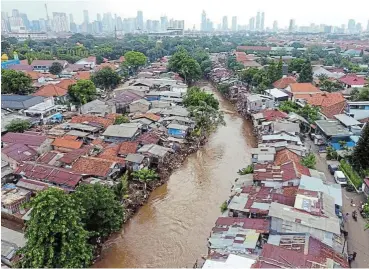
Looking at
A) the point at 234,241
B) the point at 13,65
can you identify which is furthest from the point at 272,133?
the point at 13,65

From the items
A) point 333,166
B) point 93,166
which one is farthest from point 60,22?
point 333,166

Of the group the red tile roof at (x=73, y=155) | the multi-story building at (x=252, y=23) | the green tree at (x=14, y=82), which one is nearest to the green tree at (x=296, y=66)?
the green tree at (x=14, y=82)

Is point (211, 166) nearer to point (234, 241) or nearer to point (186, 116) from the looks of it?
point (186, 116)

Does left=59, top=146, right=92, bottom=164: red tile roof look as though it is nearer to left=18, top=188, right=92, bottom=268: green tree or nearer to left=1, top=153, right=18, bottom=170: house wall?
left=1, top=153, right=18, bottom=170: house wall

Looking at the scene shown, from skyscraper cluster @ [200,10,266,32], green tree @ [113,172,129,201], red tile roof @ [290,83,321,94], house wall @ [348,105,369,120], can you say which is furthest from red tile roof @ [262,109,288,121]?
skyscraper cluster @ [200,10,266,32]

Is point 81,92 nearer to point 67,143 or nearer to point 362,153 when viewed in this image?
point 67,143

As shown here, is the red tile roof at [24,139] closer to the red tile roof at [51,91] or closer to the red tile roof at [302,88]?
the red tile roof at [51,91]
